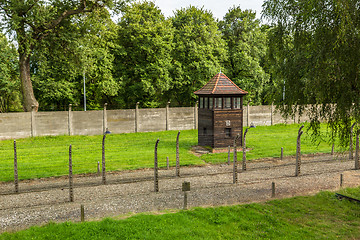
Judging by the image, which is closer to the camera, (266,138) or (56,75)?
(266,138)

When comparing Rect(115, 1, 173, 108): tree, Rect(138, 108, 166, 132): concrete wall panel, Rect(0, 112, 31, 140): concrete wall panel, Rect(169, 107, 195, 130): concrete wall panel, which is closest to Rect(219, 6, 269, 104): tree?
Rect(115, 1, 173, 108): tree

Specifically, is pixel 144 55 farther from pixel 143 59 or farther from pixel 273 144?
pixel 273 144

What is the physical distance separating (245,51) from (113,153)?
25372 mm

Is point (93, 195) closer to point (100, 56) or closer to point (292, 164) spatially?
point (292, 164)

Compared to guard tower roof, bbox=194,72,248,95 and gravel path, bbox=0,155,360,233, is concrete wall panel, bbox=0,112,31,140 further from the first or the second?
guard tower roof, bbox=194,72,248,95

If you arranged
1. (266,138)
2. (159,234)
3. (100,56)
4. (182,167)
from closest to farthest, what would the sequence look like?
(159,234) < (182,167) < (266,138) < (100,56)

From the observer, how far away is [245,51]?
4159 cm

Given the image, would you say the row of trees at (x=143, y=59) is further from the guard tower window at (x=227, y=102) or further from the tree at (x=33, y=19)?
the guard tower window at (x=227, y=102)

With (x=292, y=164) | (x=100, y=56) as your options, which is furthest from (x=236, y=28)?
(x=292, y=164)

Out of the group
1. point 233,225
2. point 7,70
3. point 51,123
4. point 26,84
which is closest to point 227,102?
point 233,225

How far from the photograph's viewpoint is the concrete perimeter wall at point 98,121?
26.4 metres

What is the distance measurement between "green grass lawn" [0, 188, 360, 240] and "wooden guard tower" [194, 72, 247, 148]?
10.9 metres

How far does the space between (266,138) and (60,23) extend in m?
21.0

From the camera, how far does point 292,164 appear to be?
65.5ft
